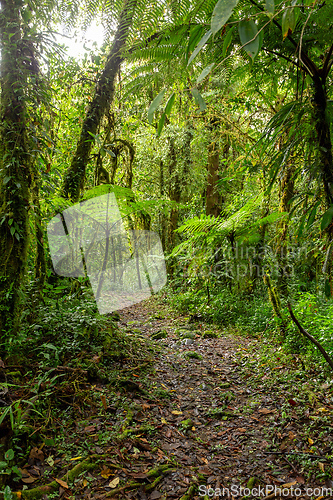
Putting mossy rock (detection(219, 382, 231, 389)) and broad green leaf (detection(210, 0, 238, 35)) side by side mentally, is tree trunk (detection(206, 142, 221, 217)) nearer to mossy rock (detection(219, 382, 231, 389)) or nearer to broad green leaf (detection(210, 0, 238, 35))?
mossy rock (detection(219, 382, 231, 389))

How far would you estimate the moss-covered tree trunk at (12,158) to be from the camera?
240 centimetres

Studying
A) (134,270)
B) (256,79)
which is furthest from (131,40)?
(134,270)

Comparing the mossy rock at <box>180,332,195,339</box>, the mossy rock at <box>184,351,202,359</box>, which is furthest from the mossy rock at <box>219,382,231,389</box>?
the mossy rock at <box>180,332,195,339</box>

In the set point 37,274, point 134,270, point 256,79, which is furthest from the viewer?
point 134,270

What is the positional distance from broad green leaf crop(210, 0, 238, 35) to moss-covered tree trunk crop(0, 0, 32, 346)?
2215 mm

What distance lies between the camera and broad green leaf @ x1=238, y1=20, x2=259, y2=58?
0.65 m

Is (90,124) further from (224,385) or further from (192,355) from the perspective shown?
(224,385)

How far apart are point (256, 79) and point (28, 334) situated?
2.80 metres

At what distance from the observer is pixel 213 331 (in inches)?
204

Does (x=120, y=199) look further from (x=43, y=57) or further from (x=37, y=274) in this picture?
(x=43, y=57)

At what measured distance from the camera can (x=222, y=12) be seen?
58 centimetres

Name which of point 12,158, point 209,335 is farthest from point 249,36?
point 209,335

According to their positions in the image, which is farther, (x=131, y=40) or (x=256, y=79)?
(x=256, y=79)

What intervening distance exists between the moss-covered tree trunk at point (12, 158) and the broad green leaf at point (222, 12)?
Answer: 87.2 inches
